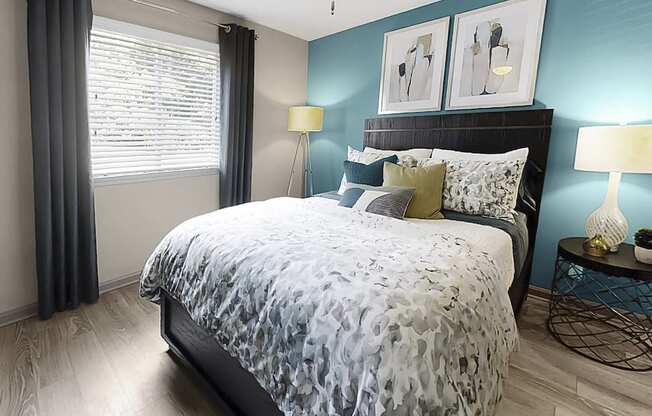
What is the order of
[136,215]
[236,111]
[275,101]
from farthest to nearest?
1. [275,101]
2. [236,111]
3. [136,215]

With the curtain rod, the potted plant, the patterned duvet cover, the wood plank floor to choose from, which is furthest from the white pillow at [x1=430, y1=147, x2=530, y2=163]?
the curtain rod

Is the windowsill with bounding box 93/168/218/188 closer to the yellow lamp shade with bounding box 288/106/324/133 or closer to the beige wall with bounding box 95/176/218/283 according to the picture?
the beige wall with bounding box 95/176/218/283

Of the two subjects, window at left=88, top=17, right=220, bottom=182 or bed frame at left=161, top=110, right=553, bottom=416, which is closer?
bed frame at left=161, top=110, right=553, bottom=416

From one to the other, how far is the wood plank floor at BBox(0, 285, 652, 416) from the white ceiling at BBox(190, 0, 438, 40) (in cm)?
270

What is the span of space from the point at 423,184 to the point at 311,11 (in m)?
2.01

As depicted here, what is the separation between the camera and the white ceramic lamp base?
6.56ft

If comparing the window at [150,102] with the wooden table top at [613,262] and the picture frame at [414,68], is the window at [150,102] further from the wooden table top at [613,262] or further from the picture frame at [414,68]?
the wooden table top at [613,262]

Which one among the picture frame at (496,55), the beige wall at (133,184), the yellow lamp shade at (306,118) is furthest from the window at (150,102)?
the picture frame at (496,55)

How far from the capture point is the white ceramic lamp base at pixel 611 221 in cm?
200

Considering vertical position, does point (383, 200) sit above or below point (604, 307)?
above

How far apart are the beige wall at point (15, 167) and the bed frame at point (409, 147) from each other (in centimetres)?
112

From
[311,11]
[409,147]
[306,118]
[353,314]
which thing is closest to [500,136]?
[409,147]

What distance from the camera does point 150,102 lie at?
2.71 m

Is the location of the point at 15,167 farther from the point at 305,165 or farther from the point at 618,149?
the point at 618,149
